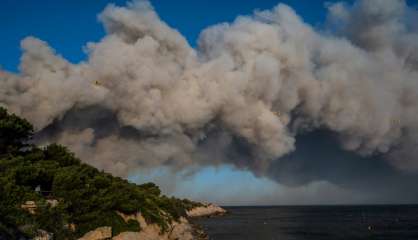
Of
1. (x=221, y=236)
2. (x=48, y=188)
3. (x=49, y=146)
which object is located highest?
(x=49, y=146)

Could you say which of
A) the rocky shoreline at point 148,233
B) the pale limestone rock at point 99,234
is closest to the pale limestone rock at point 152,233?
the rocky shoreline at point 148,233

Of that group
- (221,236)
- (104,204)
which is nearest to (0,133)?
(104,204)

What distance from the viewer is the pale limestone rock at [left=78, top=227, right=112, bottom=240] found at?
5431 cm

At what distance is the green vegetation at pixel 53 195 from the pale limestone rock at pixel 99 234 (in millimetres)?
554

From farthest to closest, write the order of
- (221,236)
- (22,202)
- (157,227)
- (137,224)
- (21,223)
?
(221,236)
(157,227)
(137,224)
(22,202)
(21,223)

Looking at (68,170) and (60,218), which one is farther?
(68,170)

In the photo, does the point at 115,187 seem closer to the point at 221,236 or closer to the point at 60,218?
the point at 60,218

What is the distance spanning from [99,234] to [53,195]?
706cm

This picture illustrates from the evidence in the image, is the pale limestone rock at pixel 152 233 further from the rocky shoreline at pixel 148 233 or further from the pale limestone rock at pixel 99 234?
the pale limestone rock at pixel 99 234

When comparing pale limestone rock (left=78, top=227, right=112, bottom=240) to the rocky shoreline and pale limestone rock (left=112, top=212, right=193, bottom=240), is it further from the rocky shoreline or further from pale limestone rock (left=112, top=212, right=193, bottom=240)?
pale limestone rock (left=112, top=212, right=193, bottom=240)

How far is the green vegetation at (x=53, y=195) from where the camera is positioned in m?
41.8

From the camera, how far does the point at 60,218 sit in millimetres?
49344

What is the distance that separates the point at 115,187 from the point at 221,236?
3572 centimetres

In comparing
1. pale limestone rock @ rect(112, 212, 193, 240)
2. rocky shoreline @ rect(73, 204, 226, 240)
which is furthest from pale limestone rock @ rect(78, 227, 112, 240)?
pale limestone rock @ rect(112, 212, 193, 240)
